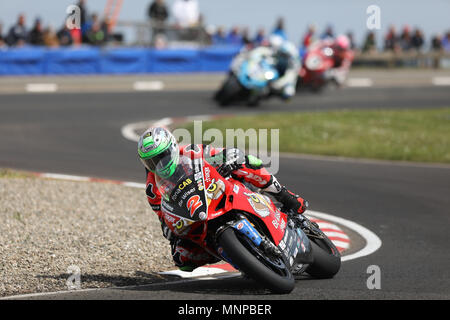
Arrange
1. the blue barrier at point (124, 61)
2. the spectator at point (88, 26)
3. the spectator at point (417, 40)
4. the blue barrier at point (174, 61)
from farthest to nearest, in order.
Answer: the spectator at point (417, 40) < the blue barrier at point (174, 61) < the blue barrier at point (124, 61) < the spectator at point (88, 26)

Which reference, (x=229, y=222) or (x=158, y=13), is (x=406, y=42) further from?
(x=229, y=222)

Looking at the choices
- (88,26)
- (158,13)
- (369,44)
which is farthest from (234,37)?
(88,26)

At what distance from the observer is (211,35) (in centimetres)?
2767

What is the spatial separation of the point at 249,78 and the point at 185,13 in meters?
5.79

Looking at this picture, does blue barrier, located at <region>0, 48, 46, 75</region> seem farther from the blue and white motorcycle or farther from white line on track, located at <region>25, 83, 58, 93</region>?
the blue and white motorcycle

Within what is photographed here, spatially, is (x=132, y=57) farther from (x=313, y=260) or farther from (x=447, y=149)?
(x=313, y=260)

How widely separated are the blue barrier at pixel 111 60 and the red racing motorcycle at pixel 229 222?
17.5 meters

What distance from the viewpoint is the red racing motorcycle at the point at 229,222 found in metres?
6.31

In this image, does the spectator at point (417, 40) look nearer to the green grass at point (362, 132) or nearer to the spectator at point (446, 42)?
the spectator at point (446, 42)

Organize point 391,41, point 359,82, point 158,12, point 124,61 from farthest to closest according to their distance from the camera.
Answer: point 391,41 < point 359,82 < point 158,12 < point 124,61

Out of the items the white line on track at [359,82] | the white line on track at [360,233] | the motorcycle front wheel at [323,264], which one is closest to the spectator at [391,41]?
the white line on track at [359,82]

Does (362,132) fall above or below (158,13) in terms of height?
below

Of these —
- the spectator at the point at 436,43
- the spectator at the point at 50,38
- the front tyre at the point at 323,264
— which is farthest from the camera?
the spectator at the point at 436,43

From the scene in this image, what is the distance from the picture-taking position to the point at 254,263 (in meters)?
6.22
